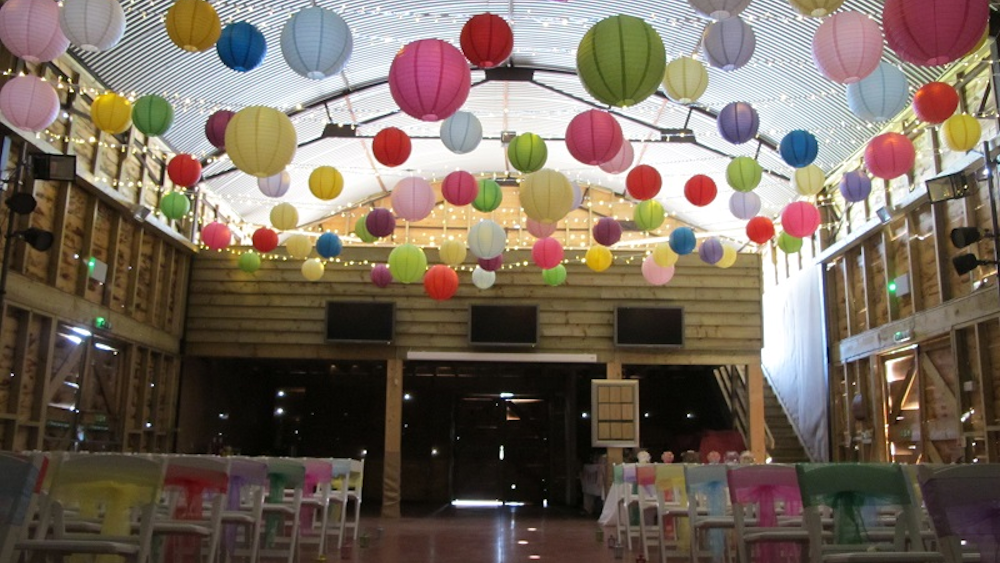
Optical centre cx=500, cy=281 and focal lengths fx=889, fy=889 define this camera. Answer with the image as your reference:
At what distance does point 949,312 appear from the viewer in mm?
11023

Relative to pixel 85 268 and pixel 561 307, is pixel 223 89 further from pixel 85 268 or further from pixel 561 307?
pixel 561 307

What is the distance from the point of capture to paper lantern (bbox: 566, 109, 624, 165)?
7.53 metres

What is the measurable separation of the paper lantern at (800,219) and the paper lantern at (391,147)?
435cm

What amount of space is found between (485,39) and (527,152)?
2.44 metres

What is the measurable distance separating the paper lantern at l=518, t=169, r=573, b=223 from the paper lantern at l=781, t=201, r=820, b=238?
296 centimetres

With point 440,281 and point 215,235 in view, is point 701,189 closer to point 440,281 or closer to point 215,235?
point 440,281

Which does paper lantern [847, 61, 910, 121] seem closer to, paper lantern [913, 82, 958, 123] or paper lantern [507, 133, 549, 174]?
paper lantern [913, 82, 958, 123]

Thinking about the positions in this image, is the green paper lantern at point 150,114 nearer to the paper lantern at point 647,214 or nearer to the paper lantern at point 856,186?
the paper lantern at point 647,214

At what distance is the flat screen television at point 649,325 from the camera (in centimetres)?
1453

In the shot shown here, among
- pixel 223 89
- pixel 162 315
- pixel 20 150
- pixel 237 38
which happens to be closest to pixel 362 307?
pixel 162 315

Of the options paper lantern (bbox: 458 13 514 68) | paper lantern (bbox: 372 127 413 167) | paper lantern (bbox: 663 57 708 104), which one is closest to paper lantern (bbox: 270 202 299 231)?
paper lantern (bbox: 372 127 413 167)

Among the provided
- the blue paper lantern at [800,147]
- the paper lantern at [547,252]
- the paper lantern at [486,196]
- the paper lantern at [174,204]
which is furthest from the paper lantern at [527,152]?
the paper lantern at [174,204]

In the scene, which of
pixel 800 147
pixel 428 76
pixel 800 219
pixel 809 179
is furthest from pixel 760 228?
pixel 428 76

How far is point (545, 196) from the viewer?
8555mm
